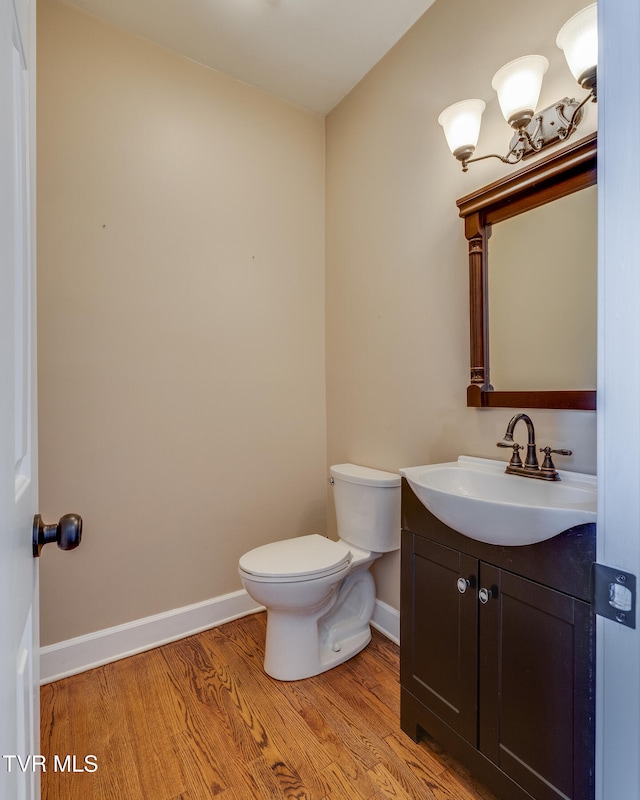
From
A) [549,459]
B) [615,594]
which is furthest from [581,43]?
[615,594]

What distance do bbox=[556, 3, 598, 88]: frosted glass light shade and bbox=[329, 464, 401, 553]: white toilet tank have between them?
1.46m

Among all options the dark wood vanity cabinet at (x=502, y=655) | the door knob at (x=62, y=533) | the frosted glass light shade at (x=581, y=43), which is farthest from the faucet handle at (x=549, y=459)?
the door knob at (x=62, y=533)

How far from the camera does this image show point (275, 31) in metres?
1.85

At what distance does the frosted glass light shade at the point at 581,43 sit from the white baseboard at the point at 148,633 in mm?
2064

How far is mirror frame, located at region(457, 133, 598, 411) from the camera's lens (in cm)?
123

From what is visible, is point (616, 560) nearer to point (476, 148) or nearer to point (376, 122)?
point (476, 148)

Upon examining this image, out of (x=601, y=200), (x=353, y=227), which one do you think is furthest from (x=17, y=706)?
(x=353, y=227)

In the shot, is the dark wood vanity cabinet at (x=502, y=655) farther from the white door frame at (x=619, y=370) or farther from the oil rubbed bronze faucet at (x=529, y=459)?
the white door frame at (x=619, y=370)

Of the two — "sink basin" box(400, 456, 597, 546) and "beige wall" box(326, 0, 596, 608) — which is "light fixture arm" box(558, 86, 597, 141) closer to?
"beige wall" box(326, 0, 596, 608)

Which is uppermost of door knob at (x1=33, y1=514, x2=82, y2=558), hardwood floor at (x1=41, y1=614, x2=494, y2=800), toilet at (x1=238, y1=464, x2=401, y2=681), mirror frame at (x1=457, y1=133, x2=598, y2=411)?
mirror frame at (x1=457, y1=133, x2=598, y2=411)

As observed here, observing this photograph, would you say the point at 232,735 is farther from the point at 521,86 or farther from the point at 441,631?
the point at 521,86

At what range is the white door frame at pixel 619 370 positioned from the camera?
450mm

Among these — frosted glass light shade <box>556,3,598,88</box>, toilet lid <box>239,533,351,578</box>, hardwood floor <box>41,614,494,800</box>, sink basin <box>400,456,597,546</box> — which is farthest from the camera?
toilet lid <box>239,533,351,578</box>

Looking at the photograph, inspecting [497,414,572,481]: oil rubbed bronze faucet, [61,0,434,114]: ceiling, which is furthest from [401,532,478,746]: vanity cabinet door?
[61,0,434,114]: ceiling
